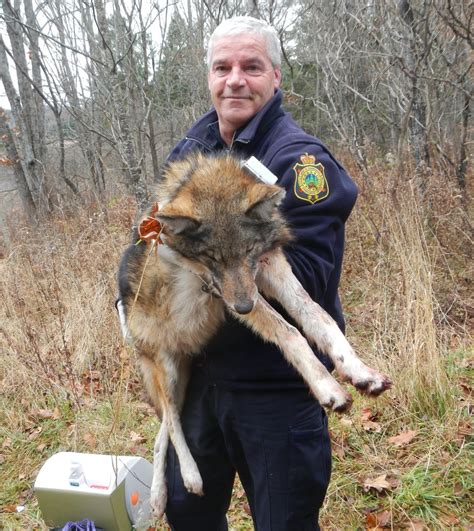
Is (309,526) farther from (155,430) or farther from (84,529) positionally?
(155,430)

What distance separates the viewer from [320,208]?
6.75 feet

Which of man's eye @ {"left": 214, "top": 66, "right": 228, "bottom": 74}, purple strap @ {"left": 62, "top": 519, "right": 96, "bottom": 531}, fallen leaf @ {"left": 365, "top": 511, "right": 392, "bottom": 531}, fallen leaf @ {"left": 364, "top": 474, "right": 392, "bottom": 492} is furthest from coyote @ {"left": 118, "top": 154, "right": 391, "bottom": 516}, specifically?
fallen leaf @ {"left": 364, "top": 474, "right": 392, "bottom": 492}

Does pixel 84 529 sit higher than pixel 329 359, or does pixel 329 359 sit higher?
pixel 329 359

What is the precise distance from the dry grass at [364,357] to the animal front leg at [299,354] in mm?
725

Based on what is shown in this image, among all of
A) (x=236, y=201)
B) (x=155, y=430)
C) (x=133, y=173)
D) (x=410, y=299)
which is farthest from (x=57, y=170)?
(x=236, y=201)

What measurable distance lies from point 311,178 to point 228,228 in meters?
0.41

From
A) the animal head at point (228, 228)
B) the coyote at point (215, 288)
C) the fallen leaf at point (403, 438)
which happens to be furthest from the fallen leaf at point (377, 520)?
the animal head at point (228, 228)

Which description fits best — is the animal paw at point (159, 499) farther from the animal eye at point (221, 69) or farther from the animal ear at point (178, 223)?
the animal eye at point (221, 69)

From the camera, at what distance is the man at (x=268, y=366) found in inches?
82.7

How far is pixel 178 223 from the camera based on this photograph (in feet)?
6.93

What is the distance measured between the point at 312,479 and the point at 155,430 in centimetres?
292

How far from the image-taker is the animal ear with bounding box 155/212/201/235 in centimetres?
209

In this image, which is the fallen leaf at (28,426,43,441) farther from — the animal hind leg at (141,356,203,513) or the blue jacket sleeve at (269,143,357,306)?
the blue jacket sleeve at (269,143,357,306)

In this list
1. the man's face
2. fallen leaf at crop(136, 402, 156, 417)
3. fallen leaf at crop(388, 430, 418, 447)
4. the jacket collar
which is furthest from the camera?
fallen leaf at crop(136, 402, 156, 417)
